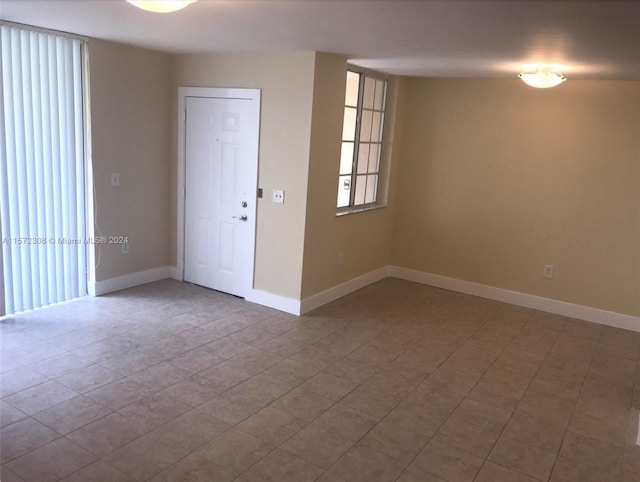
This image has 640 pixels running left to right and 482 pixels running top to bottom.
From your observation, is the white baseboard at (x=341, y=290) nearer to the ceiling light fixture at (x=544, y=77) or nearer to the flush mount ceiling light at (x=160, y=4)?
the ceiling light fixture at (x=544, y=77)

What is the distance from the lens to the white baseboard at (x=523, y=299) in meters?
5.06

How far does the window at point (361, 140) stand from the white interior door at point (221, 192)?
95 centimetres

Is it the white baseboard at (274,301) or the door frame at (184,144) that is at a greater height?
the door frame at (184,144)

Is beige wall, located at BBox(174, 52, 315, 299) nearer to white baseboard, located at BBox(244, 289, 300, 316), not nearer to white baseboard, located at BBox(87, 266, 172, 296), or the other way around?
white baseboard, located at BBox(244, 289, 300, 316)

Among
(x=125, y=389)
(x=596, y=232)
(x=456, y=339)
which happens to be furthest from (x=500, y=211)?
(x=125, y=389)

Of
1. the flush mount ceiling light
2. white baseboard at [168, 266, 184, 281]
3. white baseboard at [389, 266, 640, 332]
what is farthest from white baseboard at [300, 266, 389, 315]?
the flush mount ceiling light

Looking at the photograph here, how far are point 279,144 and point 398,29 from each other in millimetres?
1846

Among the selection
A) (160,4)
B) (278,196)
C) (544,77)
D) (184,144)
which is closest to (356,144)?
(278,196)

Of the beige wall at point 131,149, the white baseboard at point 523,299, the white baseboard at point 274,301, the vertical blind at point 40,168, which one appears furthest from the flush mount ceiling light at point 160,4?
the white baseboard at point 523,299

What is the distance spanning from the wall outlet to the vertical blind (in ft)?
5.68

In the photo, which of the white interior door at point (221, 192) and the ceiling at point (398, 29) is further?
the white interior door at point (221, 192)

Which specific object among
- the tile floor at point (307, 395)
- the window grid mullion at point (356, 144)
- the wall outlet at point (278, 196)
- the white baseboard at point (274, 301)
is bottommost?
the tile floor at point (307, 395)

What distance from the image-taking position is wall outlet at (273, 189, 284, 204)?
4707 mm

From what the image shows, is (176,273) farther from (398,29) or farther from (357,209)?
(398,29)
